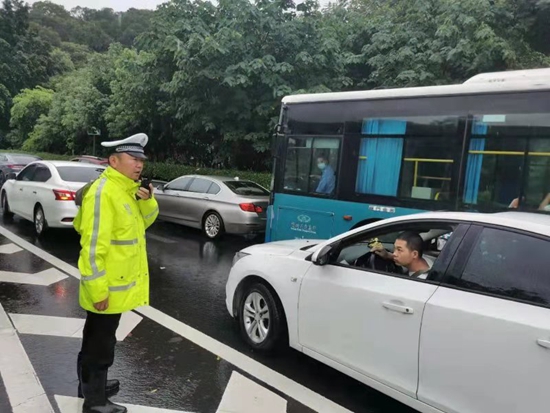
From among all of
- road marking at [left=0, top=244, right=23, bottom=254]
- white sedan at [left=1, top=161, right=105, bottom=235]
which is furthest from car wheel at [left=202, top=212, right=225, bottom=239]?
road marking at [left=0, top=244, right=23, bottom=254]

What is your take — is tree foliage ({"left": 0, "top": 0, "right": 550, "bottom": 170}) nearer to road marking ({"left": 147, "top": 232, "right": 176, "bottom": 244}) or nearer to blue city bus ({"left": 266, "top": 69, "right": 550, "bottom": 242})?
road marking ({"left": 147, "top": 232, "right": 176, "bottom": 244})

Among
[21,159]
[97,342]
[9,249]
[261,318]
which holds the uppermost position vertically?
[21,159]

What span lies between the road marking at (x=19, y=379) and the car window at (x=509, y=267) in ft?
9.57

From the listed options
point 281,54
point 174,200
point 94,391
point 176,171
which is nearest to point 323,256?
point 94,391

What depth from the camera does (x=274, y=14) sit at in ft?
48.3

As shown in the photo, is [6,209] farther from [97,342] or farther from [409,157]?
[97,342]

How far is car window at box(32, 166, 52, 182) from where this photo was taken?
9.45 m

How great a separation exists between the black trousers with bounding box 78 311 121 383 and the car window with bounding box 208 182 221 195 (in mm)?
7445

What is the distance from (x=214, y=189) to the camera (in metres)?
10.6

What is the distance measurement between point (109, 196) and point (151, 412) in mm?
1541

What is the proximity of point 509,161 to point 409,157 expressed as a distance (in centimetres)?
125

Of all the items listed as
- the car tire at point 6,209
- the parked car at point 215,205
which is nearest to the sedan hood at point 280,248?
the parked car at point 215,205

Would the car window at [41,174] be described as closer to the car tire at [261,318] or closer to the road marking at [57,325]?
the road marking at [57,325]

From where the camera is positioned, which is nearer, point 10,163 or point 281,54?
point 281,54
